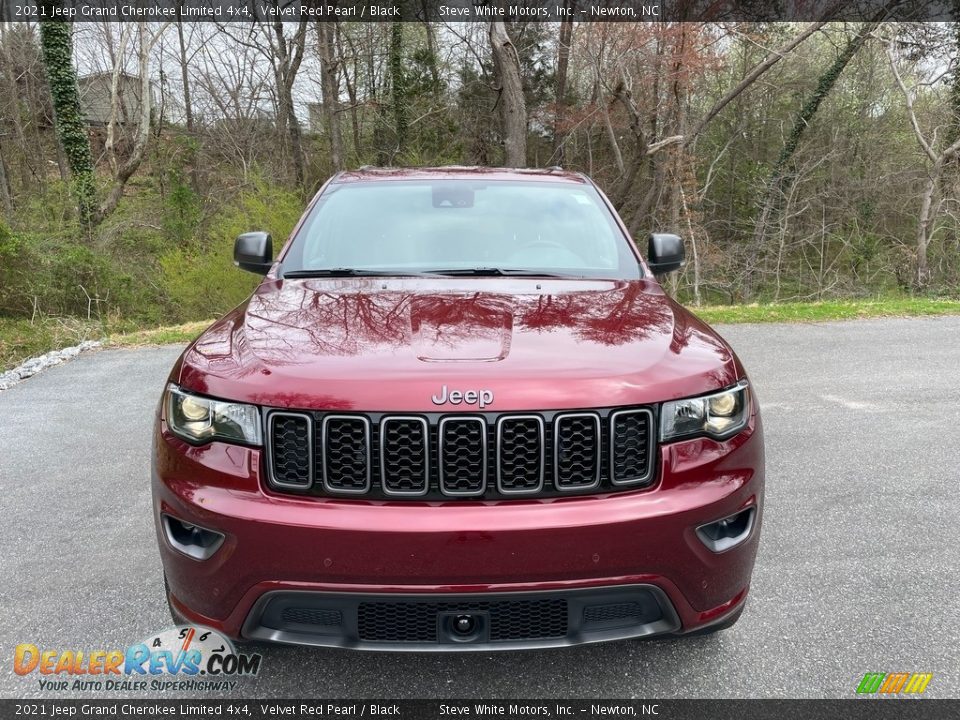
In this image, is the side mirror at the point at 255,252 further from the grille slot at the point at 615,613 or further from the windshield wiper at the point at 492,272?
the grille slot at the point at 615,613

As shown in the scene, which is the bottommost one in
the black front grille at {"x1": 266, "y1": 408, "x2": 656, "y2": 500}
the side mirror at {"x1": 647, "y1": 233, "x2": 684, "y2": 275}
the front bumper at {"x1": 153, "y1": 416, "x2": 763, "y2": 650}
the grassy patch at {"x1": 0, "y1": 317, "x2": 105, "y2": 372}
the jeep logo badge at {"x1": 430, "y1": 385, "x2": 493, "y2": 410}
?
the grassy patch at {"x1": 0, "y1": 317, "x2": 105, "y2": 372}

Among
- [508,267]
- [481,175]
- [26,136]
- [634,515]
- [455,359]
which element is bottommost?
[634,515]

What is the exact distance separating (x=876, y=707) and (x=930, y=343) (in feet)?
21.7

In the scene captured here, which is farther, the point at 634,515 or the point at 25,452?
the point at 25,452

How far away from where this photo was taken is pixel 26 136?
19.9 meters

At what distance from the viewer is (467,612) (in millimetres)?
1775

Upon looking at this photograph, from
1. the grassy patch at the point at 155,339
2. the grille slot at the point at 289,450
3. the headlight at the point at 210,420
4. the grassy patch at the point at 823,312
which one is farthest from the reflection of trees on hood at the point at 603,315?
the grassy patch at the point at 155,339

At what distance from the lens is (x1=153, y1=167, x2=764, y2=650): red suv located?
1.74m

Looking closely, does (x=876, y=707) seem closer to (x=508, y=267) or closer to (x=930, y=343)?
(x=508, y=267)

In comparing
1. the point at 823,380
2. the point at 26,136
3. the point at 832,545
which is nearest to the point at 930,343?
the point at 823,380

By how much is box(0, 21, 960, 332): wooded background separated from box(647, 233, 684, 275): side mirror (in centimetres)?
1146

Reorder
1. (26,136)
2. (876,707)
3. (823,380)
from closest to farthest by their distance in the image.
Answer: (876,707), (823,380), (26,136)

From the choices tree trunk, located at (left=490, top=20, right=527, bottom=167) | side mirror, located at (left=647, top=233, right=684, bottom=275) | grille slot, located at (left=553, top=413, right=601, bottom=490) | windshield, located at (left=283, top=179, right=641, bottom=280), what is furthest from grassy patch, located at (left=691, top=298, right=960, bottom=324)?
grille slot, located at (left=553, top=413, right=601, bottom=490)

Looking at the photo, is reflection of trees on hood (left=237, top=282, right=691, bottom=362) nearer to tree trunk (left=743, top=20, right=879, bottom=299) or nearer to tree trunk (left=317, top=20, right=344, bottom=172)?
tree trunk (left=317, top=20, right=344, bottom=172)
